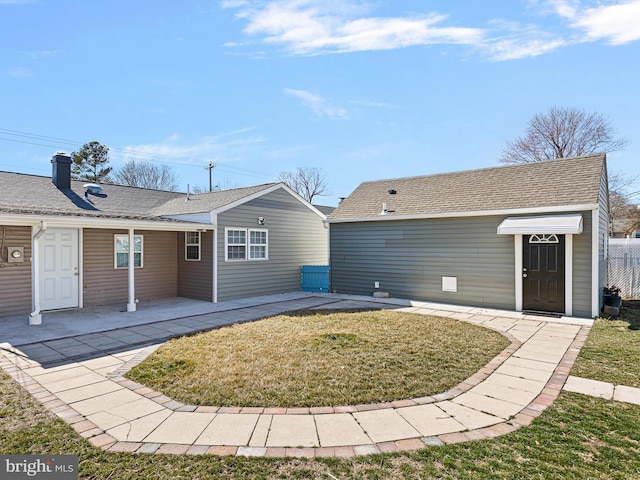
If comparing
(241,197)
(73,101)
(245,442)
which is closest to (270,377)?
(245,442)

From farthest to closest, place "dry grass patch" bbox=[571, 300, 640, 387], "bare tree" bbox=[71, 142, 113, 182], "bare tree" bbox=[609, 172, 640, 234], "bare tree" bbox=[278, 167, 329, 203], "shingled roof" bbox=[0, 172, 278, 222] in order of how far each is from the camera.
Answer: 1. "bare tree" bbox=[278, 167, 329, 203]
2. "bare tree" bbox=[71, 142, 113, 182]
3. "bare tree" bbox=[609, 172, 640, 234]
4. "shingled roof" bbox=[0, 172, 278, 222]
5. "dry grass patch" bbox=[571, 300, 640, 387]

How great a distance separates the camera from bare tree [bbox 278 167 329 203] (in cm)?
3631

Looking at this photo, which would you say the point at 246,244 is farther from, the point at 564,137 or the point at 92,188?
the point at 564,137

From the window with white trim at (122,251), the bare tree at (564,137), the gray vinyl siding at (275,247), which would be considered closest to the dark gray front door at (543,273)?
the gray vinyl siding at (275,247)

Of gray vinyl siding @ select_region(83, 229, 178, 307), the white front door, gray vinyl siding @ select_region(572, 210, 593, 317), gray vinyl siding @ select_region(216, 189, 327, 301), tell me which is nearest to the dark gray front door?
gray vinyl siding @ select_region(572, 210, 593, 317)

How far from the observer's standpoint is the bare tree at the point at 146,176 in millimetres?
30770

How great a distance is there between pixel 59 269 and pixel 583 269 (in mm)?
13154

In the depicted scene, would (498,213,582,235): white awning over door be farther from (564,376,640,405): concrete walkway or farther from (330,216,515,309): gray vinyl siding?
(564,376,640,405): concrete walkway

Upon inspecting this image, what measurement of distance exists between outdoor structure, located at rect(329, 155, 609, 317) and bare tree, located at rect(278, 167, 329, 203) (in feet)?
76.9

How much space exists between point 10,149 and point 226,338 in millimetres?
29675

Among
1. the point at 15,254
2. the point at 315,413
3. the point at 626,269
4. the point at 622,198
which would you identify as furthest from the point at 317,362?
the point at 622,198

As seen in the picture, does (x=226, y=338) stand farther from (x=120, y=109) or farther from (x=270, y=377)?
(x=120, y=109)

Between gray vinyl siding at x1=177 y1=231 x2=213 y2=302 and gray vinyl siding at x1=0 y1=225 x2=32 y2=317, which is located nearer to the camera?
gray vinyl siding at x1=0 y1=225 x2=32 y2=317

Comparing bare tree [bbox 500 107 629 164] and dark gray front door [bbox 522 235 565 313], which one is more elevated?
bare tree [bbox 500 107 629 164]
